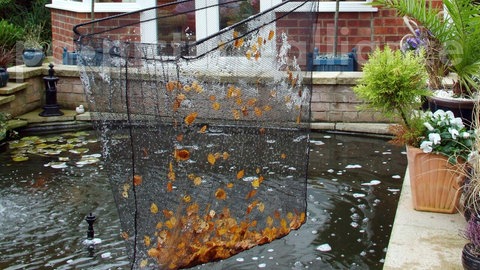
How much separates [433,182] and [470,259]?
1285 millimetres

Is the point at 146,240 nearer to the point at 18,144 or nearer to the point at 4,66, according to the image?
the point at 18,144

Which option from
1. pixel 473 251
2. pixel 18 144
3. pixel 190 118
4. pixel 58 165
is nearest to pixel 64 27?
pixel 18 144

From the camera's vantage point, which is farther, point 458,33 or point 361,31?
point 361,31

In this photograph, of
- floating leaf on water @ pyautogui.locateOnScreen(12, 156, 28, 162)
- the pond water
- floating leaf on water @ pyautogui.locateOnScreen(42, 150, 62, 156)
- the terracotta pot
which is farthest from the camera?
floating leaf on water @ pyautogui.locateOnScreen(42, 150, 62, 156)

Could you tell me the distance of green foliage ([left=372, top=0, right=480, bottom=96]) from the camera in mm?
5215

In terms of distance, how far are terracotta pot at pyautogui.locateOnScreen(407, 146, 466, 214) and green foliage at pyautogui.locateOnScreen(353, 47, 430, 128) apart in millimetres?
326

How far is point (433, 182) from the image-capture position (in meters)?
5.01

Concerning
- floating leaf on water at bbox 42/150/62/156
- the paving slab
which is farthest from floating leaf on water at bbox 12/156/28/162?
the paving slab

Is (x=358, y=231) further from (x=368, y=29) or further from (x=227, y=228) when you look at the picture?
(x=368, y=29)

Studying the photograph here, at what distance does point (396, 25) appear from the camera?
9.53 meters

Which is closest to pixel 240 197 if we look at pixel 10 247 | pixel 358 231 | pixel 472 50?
pixel 358 231

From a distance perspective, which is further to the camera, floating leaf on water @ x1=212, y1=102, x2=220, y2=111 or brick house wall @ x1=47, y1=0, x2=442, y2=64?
brick house wall @ x1=47, y1=0, x2=442, y2=64

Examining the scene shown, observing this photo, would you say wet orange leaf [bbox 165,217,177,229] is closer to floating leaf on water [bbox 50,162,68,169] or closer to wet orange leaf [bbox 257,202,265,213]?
wet orange leaf [bbox 257,202,265,213]

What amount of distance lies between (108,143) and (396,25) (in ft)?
20.0
